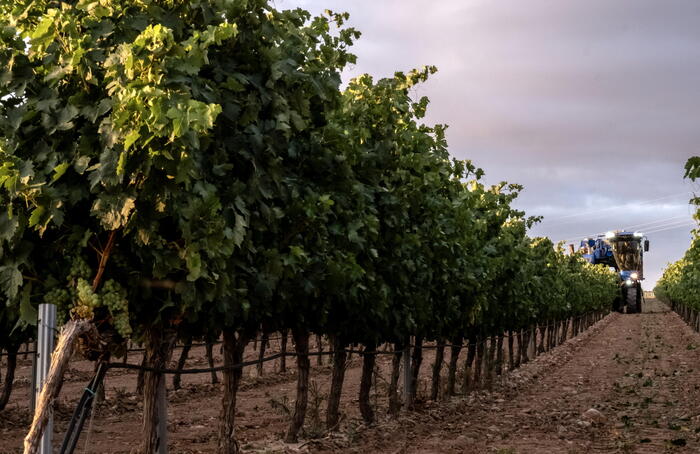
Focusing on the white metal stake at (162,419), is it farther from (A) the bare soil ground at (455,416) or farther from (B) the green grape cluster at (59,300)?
(B) the green grape cluster at (59,300)

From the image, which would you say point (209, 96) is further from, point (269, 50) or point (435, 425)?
point (435, 425)

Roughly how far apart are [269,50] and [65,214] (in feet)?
8.48

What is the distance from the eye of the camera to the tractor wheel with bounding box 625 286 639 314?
245ft

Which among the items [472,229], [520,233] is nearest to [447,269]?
[472,229]

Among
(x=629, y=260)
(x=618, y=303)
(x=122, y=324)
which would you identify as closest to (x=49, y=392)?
(x=122, y=324)

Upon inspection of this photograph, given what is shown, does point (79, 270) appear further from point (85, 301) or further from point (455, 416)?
point (455, 416)

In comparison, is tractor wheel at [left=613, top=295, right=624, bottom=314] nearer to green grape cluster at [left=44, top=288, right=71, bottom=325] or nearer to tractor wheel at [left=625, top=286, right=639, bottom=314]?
tractor wheel at [left=625, top=286, right=639, bottom=314]

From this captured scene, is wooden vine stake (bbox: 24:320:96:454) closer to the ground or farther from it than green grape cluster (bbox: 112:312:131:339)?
closer to the ground

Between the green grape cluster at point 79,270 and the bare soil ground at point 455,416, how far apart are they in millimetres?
1310

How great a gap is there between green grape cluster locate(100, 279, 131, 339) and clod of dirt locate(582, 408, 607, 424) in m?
11.1

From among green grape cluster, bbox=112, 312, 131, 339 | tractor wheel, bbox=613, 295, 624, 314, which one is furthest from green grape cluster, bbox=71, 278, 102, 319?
tractor wheel, bbox=613, 295, 624, 314

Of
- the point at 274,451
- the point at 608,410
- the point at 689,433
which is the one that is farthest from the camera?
the point at 608,410

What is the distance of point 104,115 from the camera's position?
22.4ft

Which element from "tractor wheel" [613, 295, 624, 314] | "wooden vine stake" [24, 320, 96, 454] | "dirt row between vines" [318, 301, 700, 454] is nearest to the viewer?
"wooden vine stake" [24, 320, 96, 454]
